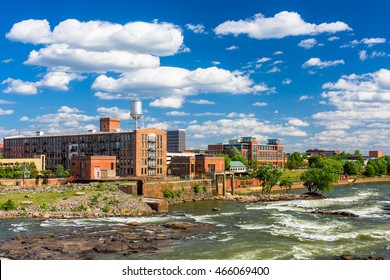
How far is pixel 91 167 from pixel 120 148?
58.3 feet

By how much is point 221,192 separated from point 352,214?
152 ft

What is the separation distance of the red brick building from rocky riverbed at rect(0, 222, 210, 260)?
5694 cm

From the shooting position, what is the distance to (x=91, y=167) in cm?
11762

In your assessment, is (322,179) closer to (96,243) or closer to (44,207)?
(44,207)

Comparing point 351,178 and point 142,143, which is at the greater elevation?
point 142,143

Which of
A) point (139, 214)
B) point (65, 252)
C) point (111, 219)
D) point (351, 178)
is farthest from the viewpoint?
point (351, 178)

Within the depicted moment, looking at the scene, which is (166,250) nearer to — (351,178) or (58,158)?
(58,158)

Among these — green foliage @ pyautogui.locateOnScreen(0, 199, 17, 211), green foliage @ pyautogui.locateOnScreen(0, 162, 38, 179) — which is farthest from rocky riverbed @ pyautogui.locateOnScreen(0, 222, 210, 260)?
green foliage @ pyautogui.locateOnScreen(0, 162, 38, 179)

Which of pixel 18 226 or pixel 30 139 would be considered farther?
pixel 30 139

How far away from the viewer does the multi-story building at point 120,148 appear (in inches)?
5182

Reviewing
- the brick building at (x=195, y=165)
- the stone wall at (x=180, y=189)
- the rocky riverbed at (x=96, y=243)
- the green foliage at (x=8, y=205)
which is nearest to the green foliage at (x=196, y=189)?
the stone wall at (x=180, y=189)

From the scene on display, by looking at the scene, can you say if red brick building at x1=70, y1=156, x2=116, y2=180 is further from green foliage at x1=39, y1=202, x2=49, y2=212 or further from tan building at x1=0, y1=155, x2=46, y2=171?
green foliage at x1=39, y1=202, x2=49, y2=212

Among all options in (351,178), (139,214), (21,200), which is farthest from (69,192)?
(351,178)

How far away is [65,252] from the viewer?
47.2 metres
